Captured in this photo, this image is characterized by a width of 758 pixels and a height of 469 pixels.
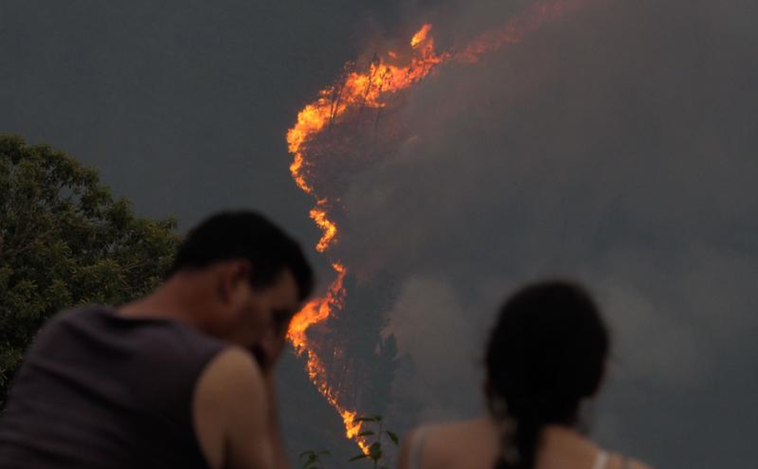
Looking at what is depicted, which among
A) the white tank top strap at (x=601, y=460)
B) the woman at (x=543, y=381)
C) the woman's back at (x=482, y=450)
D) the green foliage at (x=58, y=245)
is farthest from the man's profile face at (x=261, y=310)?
the green foliage at (x=58, y=245)

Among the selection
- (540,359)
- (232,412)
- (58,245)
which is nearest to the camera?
(540,359)

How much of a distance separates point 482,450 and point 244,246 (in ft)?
3.70

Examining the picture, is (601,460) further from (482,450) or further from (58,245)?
(58,245)

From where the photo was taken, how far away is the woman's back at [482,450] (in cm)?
262

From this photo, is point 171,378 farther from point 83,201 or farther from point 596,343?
point 83,201

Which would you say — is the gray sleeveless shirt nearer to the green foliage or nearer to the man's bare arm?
the man's bare arm

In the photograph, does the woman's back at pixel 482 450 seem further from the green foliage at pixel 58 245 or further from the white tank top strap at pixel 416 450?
the green foliage at pixel 58 245

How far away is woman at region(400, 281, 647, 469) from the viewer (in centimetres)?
258

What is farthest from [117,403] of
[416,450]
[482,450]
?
[482,450]

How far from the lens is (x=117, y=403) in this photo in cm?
287

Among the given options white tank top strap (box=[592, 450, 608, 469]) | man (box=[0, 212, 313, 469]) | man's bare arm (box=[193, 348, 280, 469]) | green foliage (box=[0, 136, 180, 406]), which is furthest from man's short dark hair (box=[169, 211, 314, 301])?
green foliage (box=[0, 136, 180, 406])

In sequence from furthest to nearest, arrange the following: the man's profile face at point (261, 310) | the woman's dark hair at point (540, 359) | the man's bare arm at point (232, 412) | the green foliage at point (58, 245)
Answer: the green foliage at point (58, 245)
the man's profile face at point (261, 310)
the man's bare arm at point (232, 412)
the woman's dark hair at point (540, 359)

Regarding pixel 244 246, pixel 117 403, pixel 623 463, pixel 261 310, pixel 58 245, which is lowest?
pixel 623 463

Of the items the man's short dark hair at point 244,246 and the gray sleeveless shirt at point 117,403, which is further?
the man's short dark hair at point 244,246
